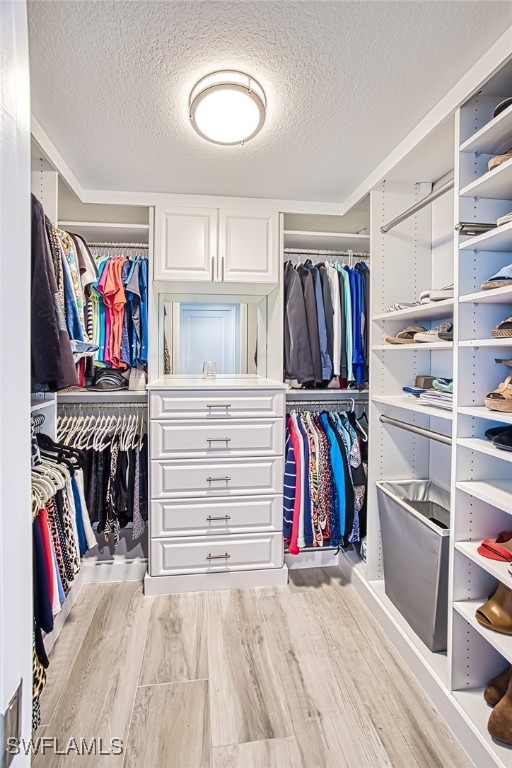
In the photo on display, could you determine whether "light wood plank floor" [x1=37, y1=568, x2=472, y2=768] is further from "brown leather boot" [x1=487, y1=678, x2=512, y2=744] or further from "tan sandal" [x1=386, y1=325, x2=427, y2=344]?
"tan sandal" [x1=386, y1=325, x2=427, y2=344]

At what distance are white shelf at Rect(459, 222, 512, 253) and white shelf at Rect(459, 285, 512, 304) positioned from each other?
0.51 ft

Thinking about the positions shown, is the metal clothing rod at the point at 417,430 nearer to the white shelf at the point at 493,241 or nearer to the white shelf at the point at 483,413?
the white shelf at the point at 483,413

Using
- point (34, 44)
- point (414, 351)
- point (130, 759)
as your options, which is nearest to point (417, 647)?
point (130, 759)

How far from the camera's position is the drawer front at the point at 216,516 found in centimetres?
207

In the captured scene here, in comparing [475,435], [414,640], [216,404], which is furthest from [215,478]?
[475,435]

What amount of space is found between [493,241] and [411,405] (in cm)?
76

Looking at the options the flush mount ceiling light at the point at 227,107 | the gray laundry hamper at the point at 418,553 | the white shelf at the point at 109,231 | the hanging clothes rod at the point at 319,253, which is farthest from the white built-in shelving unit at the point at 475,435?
the white shelf at the point at 109,231

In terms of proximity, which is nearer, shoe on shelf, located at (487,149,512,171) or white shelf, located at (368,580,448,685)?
shoe on shelf, located at (487,149,512,171)

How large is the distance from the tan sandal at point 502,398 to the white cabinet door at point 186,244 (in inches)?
60.8

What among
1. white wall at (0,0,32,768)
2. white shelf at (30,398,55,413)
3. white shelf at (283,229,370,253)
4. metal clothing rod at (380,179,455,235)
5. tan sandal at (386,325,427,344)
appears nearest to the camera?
white wall at (0,0,32,768)

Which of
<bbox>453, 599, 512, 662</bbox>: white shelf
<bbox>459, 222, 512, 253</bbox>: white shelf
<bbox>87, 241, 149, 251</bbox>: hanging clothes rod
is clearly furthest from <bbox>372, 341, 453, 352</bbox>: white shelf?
<bbox>87, 241, 149, 251</bbox>: hanging clothes rod

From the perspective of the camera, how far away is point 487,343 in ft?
3.91

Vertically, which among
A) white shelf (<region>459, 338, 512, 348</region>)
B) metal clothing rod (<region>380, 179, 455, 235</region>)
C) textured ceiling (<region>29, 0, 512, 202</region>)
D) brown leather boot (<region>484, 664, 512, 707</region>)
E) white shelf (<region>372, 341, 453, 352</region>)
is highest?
textured ceiling (<region>29, 0, 512, 202</region>)

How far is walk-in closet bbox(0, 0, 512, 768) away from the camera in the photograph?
1.14m
